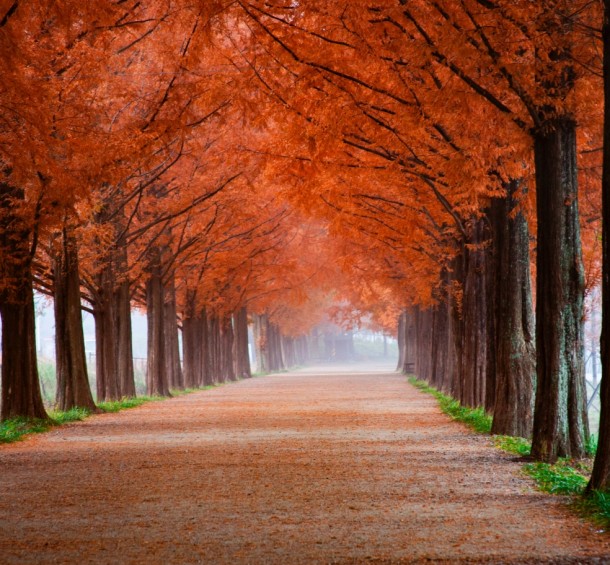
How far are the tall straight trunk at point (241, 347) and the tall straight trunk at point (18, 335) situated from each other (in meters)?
30.9

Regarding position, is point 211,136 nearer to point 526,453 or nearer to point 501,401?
point 501,401

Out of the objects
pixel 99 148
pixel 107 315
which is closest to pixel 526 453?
pixel 99 148

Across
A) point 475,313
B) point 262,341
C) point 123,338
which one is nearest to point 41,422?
point 475,313

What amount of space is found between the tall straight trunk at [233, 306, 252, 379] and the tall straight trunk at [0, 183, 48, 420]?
3088cm

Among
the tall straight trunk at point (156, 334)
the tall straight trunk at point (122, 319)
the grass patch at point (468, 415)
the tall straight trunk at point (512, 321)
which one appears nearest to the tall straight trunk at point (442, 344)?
the grass patch at point (468, 415)

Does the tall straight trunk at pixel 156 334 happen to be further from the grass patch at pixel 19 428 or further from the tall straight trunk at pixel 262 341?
the tall straight trunk at pixel 262 341

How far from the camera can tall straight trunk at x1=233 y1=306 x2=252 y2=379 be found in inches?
1873

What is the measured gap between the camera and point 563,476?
29.5ft

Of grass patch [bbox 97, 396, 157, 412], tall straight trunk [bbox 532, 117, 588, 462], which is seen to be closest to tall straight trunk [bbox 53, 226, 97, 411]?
grass patch [bbox 97, 396, 157, 412]

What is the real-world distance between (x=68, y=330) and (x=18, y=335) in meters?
2.79

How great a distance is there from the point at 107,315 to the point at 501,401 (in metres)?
12.2

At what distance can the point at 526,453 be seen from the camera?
11.2 metres

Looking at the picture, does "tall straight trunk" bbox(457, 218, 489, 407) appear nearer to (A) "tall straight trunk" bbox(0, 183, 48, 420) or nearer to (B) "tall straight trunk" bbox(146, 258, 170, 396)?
(A) "tall straight trunk" bbox(0, 183, 48, 420)

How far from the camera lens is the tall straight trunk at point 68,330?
1867cm
